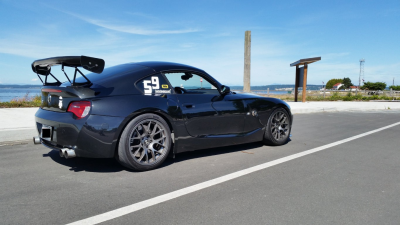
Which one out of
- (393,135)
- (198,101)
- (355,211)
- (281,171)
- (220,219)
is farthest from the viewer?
(393,135)

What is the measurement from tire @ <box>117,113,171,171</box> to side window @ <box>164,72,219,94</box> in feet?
2.12

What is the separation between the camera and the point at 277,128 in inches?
220

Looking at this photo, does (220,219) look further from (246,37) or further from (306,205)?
(246,37)

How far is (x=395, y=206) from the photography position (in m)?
2.87

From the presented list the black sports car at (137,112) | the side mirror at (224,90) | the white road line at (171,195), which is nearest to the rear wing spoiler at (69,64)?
the black sports car at (137,112)

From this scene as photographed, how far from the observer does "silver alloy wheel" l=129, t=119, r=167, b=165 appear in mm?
3809

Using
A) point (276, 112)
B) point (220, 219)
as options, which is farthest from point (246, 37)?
point (220, 219)

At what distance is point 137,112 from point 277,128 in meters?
2.85

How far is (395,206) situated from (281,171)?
1.36 m

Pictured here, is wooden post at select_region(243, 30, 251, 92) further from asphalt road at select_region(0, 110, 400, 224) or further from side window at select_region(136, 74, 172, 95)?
side window at select_region(136, 74, 172, 95)

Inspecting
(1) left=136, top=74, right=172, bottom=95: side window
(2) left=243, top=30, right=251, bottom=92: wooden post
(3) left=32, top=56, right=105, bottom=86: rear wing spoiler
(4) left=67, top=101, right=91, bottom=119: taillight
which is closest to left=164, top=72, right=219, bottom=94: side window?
(1) left=136, top=74, right=172, bottom=95: side window

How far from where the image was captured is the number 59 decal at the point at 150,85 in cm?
403

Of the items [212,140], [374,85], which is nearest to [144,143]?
[212,140]

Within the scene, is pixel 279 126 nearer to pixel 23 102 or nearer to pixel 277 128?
pixel 277 128
